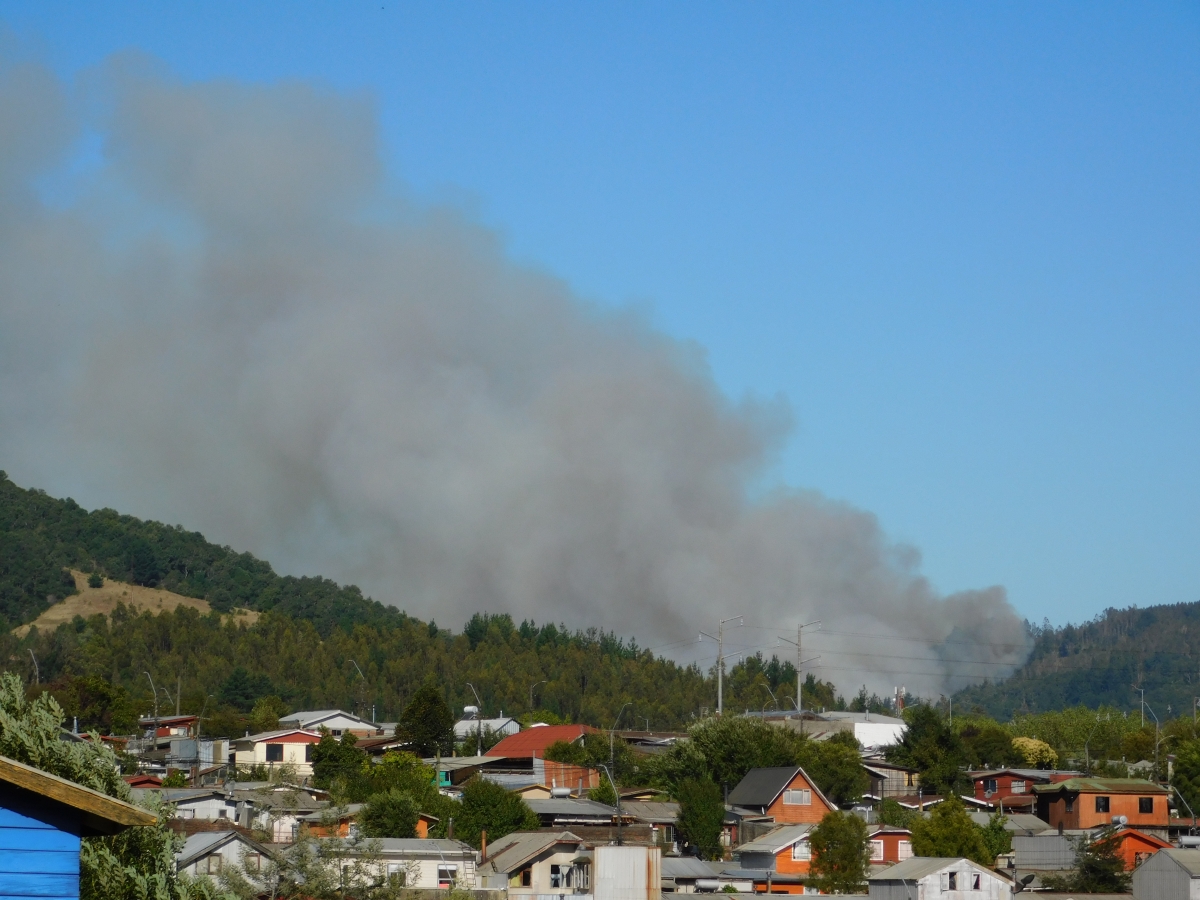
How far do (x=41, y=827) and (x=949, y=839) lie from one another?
4859 centimetres

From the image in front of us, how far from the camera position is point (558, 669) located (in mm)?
142500

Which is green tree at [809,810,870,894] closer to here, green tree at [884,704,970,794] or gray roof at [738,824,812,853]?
gray roof at [738,824,812,853]

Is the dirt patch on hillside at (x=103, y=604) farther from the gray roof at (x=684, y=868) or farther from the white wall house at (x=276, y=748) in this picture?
the gray roof at (x=684, y=868)

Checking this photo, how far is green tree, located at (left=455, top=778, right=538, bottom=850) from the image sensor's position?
175ft

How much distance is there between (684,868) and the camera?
4688 cm

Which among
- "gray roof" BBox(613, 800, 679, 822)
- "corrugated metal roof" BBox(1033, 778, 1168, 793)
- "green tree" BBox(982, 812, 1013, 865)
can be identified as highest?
"corrugated metal roof" BBox(1033, 778, 1168, 793)

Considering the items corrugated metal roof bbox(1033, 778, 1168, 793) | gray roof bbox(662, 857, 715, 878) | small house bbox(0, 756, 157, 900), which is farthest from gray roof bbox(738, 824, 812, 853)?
small house bbox(0, 756, 157, 900)

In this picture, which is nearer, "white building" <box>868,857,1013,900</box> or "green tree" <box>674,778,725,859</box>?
"white building" <box>868,857,1013,900</box>

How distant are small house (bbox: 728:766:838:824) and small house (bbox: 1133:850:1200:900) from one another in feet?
58.4

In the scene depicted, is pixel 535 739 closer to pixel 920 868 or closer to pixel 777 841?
pixel 777 841

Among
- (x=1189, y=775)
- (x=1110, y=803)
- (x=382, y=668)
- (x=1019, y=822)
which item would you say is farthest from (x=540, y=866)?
(x=382, y=668)

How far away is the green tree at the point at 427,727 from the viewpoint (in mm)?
86125

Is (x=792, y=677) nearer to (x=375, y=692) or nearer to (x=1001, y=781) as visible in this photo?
(x=375, y=692)

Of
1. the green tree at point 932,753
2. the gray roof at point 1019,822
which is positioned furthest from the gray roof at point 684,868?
the green tree at point 932,753
